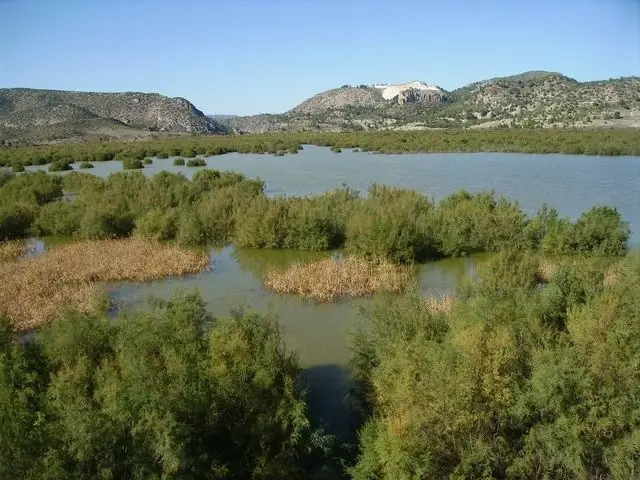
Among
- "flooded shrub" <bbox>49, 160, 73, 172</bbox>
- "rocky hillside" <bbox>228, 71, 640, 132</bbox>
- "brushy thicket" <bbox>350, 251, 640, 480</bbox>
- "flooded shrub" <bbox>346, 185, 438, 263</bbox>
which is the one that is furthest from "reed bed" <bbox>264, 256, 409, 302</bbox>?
"rocky hillside" <bbox>228, 71, 640, 132</bbox>

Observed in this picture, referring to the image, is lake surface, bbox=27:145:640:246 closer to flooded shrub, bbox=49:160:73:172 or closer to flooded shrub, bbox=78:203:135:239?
flooded shrub, bbox=49:160:73:172

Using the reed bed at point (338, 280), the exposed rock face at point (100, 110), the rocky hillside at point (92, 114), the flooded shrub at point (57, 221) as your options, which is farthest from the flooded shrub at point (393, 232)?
the exposed rock face at point (100, 110)

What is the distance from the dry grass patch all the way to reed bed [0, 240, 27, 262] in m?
1.42

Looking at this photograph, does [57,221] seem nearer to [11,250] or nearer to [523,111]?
[11,250]

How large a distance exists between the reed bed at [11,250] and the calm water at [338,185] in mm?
6421

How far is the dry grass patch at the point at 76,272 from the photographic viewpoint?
1543 cm

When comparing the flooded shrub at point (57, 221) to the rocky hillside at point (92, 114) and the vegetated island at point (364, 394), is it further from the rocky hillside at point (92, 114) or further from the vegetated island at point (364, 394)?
the rocky hillside at point (92, 114)

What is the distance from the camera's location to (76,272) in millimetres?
18906

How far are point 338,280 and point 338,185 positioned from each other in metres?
22.0

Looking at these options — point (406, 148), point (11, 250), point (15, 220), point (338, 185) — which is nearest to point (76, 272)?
point (11, 250)

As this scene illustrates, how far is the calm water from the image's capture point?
43.7 feet

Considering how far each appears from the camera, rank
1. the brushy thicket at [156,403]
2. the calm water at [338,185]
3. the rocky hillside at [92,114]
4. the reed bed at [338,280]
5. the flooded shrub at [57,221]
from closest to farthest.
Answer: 1. the brushy thicket at [156,403]
2. the calm water at [338,185]
3. the reed bed at [338,280]
4. the flooded shrub at [57,221]
5. the rocky hillside at [92,114]

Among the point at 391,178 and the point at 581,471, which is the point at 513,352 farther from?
the point at 391,178

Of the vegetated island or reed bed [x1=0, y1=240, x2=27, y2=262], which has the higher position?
the vegetated island
